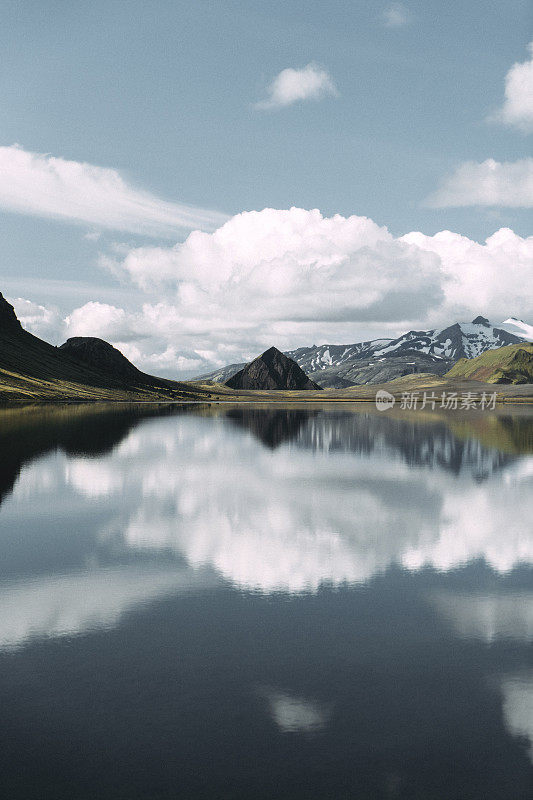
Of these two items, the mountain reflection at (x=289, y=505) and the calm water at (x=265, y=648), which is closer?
the calm water at (x=265, y=648)

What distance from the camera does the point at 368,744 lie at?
10594 mm

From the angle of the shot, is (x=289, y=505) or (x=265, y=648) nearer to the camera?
(x=265, y=648)

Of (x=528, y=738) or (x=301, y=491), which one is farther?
(x=301, y=491)

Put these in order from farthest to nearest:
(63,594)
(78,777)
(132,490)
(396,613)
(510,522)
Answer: (132,490)
(510,522)
(63,594)
(396,613)
(78,777)

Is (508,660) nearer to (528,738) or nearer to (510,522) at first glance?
(528,738)

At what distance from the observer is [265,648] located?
14594 millimetres

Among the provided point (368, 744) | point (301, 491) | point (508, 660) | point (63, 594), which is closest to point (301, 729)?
point (368, 744)

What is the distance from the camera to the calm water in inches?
392

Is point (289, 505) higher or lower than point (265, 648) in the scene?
lower

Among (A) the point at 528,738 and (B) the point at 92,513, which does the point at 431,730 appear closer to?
(A) the point at 528,738

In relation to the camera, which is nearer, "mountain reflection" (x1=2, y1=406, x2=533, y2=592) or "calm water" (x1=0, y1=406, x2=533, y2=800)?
"calm water" (x1=0, y1=406, x2=533, y2=800)

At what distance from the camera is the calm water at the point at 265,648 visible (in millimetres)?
9961

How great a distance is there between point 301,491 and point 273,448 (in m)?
28.2

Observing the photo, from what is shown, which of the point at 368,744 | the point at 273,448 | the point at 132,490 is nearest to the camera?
the point at 368,744
